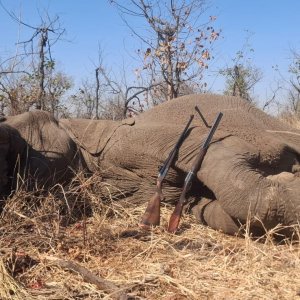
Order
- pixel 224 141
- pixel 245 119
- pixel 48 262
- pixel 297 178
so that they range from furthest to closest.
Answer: pixel 245 119
pixel 224 141
pixel 297 178
pixel 48 262

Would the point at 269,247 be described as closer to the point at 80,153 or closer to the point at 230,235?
the point at 230,235

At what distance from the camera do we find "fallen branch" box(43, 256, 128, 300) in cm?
214

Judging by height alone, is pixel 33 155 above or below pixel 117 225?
above

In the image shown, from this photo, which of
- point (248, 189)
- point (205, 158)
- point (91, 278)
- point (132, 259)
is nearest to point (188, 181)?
point (205, 158)

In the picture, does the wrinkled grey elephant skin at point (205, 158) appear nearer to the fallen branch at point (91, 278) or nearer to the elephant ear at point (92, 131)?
the elephant ear at point (92, 131)

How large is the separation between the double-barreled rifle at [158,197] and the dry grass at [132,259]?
0.07 m

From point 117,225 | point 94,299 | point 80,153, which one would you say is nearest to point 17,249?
point 94,299

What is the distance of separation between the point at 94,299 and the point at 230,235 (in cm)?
126

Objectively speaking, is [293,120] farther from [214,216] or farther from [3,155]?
[3,155]

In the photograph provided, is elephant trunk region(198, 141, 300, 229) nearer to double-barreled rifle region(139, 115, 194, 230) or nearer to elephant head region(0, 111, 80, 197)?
double-barreled rifle region(139, 115, 194, 230)

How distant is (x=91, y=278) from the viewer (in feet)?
7.47

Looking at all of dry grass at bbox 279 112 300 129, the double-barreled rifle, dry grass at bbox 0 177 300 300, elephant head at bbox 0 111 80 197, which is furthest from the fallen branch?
dry grass at bbox 279 112 300 129

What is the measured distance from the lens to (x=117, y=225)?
10.9 ft

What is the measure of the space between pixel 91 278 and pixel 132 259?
359 millimetres
